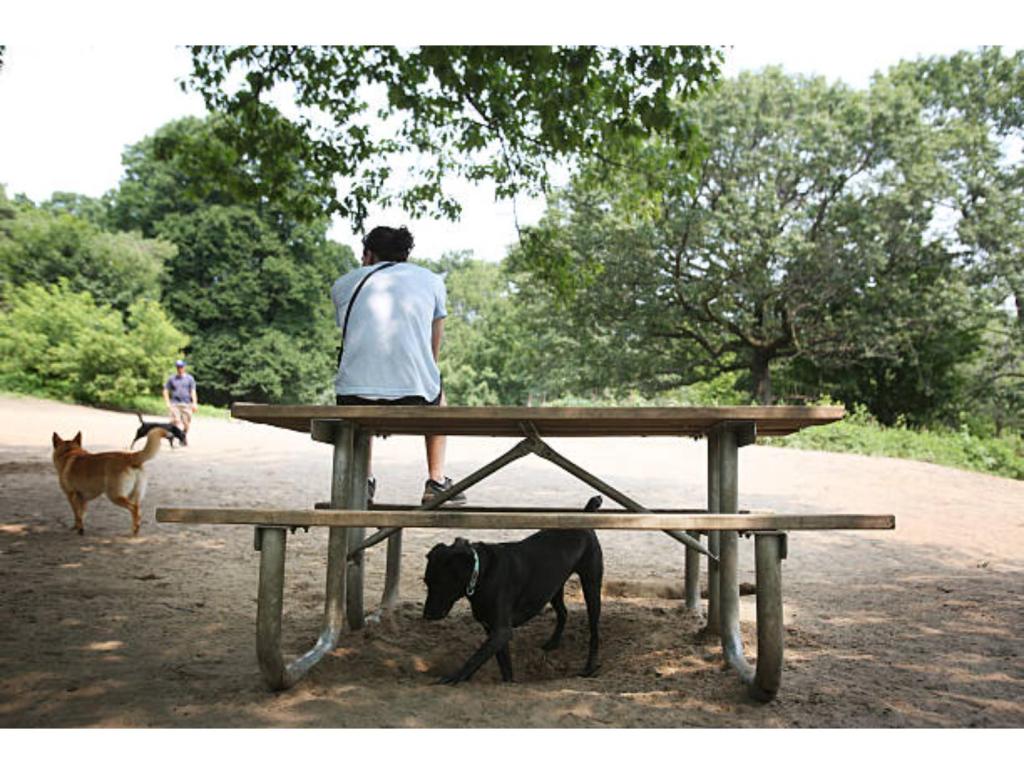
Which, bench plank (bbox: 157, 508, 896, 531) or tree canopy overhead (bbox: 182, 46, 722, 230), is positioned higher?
tree canopy overhead (bbox: 182, 46, 722, 230)

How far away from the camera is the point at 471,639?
12.2ft

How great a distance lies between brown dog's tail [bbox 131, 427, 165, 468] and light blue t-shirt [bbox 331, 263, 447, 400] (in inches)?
114

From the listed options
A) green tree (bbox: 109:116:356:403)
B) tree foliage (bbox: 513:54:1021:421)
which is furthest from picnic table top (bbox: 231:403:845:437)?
green tree (bbox: 109:116:356:403)

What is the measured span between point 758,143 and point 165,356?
17617mm

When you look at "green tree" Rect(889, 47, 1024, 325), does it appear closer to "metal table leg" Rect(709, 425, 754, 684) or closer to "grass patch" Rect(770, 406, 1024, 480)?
"grass patch" Rect(770, 406, 1024, 480)

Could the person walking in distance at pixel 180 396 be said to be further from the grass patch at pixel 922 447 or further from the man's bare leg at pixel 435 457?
the grass patch at pixel 922 447

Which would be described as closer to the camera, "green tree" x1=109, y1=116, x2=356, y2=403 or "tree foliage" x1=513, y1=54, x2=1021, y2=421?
"tree foliage" x1=513, y1=54, x2=1021, y2=421

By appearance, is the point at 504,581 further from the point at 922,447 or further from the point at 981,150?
the point at 981,150

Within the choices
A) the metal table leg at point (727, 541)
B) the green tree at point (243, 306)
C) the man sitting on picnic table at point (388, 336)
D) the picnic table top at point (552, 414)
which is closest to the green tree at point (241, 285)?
the green tree at point (243, 306)

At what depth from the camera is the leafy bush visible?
22125mm

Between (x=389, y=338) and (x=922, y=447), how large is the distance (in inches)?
604

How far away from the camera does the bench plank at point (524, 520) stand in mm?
2508

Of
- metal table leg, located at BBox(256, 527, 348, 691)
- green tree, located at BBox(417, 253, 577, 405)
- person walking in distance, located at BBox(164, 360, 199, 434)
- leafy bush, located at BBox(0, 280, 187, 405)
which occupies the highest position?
green tree, located at BBox(417, 253, 577, 405)

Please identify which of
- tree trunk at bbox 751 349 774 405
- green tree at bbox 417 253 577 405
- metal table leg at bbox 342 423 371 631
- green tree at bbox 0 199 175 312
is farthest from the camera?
green tree at bbox 0 199 175 312
